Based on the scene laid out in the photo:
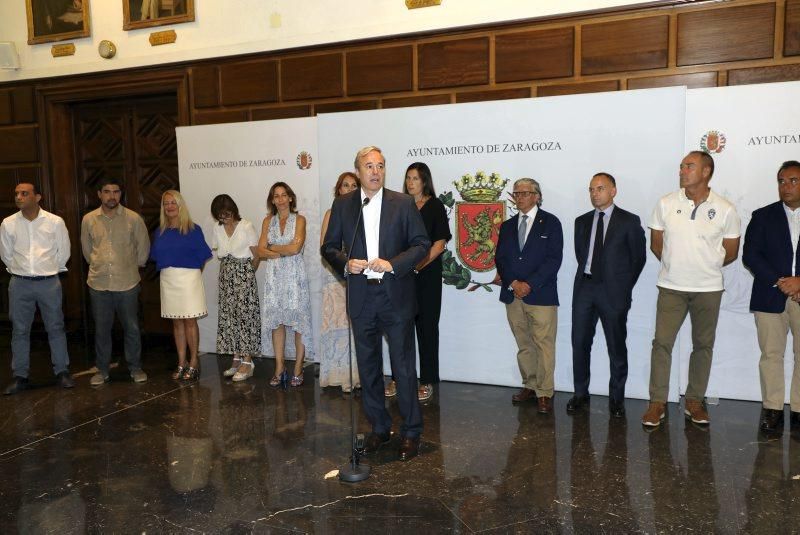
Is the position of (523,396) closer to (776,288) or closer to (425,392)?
(425,392)

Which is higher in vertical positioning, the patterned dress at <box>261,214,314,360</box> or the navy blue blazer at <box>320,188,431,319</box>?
the navy blue blazer at <box>320,188,431,319</box>

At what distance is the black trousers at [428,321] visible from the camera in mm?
4879

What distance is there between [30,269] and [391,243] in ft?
10.9

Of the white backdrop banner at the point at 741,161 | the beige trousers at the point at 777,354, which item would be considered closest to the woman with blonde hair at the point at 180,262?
the white backdrop banner at the point at 741,161

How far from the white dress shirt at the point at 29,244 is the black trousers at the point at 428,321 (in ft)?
9.95

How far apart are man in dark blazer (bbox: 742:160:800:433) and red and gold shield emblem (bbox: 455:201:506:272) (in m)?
1.72

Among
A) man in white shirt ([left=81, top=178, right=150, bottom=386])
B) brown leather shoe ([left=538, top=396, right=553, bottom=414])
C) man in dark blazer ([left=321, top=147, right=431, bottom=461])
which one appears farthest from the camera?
man in white shirt ([left=81, top=178, right=150, bottom=386])

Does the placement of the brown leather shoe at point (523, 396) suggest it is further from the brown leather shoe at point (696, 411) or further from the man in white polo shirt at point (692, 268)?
the brown leather shoe at point (696, 411)

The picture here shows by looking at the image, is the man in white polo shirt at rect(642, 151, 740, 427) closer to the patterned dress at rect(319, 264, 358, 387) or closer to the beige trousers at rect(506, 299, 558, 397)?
the beige trousers at rect(506, 299, 558, 397)

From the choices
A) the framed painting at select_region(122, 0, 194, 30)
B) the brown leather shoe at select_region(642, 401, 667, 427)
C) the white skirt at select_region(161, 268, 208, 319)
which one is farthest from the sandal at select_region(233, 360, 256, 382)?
the framed painting at select_region(122, 0, 194, 30)

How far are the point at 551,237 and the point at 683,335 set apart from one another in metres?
1.17

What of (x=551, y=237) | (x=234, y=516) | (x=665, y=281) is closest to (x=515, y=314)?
(x=551, y=237)

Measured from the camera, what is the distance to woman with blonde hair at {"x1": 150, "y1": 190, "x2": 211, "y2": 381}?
5543 mm

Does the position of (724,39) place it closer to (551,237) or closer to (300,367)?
(551,237)
